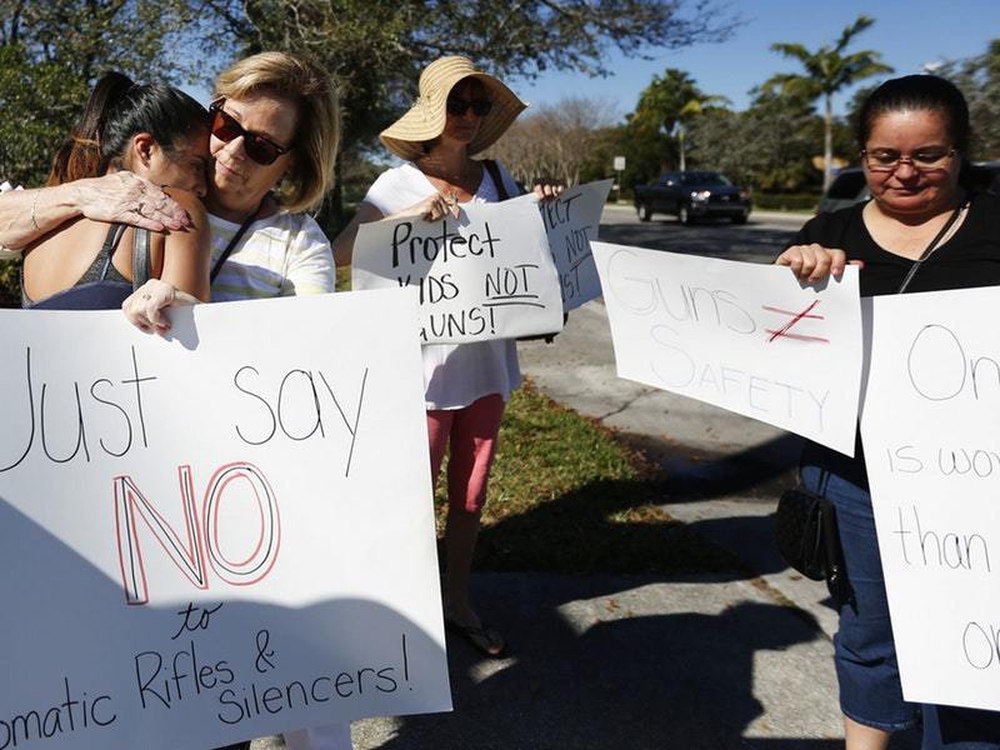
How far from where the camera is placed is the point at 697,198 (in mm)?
27859

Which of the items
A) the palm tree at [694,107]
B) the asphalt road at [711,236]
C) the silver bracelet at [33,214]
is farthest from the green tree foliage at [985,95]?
the palm tree at [694,107]

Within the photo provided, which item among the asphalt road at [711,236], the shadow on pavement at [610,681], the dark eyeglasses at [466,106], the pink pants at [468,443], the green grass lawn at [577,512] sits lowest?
the shadow on pavement at [610,681]

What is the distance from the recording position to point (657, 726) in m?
2.83

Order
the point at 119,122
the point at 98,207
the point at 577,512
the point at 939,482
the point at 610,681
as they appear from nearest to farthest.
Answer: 1. the point at 98,207
2. the point at 119,122
3. the point at 939,482
4. the point at 610,681
5. the point at 577,512

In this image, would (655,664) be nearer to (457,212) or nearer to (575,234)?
(575,234)

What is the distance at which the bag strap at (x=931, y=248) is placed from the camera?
2037 millimetres

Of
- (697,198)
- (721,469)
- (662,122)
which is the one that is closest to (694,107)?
(662,122)

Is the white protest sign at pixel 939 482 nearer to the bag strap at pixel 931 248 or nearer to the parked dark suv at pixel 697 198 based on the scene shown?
the bag strap at pixel 931 248

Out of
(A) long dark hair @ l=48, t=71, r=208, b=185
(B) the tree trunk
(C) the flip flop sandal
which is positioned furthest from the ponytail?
(B) the tree trunk

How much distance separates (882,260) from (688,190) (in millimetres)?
27357

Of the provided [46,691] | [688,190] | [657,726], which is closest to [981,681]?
[657,726]

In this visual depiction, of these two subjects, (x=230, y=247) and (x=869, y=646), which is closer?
(x=230, y=247)

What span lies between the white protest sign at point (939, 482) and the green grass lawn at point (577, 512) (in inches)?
80.2

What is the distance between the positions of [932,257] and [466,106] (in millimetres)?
1484
